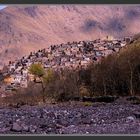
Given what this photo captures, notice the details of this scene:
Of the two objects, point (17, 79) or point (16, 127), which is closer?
point (16, 127)

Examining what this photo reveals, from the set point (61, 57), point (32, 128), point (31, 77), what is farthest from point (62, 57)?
point (32, 128)

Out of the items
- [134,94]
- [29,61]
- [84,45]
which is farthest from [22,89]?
[134,94]

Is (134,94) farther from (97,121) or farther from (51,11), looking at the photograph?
(51,11)

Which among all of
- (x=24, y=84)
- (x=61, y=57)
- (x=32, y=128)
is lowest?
(x=32, y=128)

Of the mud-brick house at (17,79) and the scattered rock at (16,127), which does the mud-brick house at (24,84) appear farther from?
the scattered rock at (16,127)

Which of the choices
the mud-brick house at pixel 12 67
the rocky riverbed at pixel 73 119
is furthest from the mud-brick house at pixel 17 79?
the rocky riverbed at pixel 73 119

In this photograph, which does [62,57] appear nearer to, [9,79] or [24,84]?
[24,84]

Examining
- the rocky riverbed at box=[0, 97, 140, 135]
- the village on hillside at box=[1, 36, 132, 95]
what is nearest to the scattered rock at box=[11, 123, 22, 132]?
the rocky riverbed at box=[0, 97, 140, 135]
